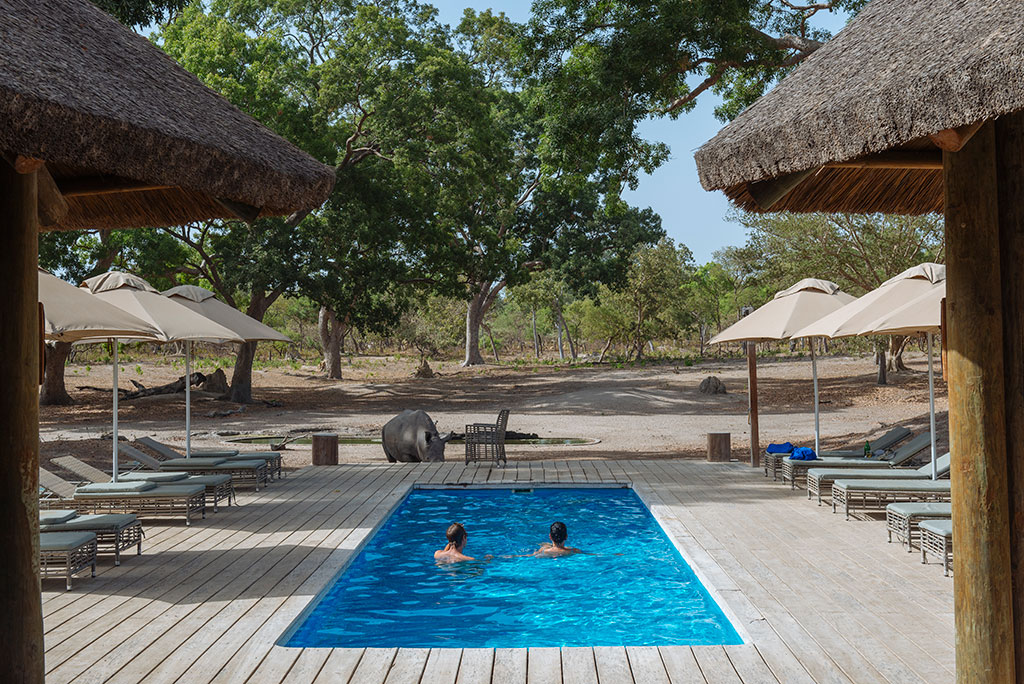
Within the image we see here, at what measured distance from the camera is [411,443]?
526 inches

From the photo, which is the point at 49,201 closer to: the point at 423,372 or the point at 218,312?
the point at 218,312

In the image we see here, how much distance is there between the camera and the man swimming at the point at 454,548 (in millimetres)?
7723

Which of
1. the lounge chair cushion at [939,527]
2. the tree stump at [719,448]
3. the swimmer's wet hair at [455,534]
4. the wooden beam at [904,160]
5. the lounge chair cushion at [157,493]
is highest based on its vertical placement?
the wooden beam at [904,160]

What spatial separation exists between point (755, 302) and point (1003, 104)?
40.3m

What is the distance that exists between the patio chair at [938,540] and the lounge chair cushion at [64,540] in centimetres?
574

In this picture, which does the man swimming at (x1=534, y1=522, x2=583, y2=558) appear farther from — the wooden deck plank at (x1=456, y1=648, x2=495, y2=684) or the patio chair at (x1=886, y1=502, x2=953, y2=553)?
the wooden deck plank at (x1=456, y1=648, x2=495, y2=684)

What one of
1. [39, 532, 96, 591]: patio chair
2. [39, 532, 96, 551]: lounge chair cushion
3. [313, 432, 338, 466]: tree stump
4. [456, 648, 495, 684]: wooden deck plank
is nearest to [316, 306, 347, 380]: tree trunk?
[313, 432, 338, 466]: tree stump

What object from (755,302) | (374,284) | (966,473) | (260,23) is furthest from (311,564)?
(755,302)

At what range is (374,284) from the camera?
24.9 meters

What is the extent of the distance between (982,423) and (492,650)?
2.64 m

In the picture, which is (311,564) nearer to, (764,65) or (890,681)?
(890,681)

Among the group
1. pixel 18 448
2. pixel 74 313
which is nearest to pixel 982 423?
pixel 18 448

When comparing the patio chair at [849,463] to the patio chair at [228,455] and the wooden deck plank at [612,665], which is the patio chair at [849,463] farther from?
the patio chair at [228,455]

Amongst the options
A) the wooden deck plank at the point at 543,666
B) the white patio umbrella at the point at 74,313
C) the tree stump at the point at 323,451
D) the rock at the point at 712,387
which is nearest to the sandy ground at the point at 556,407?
the rock at the point at 712,387
